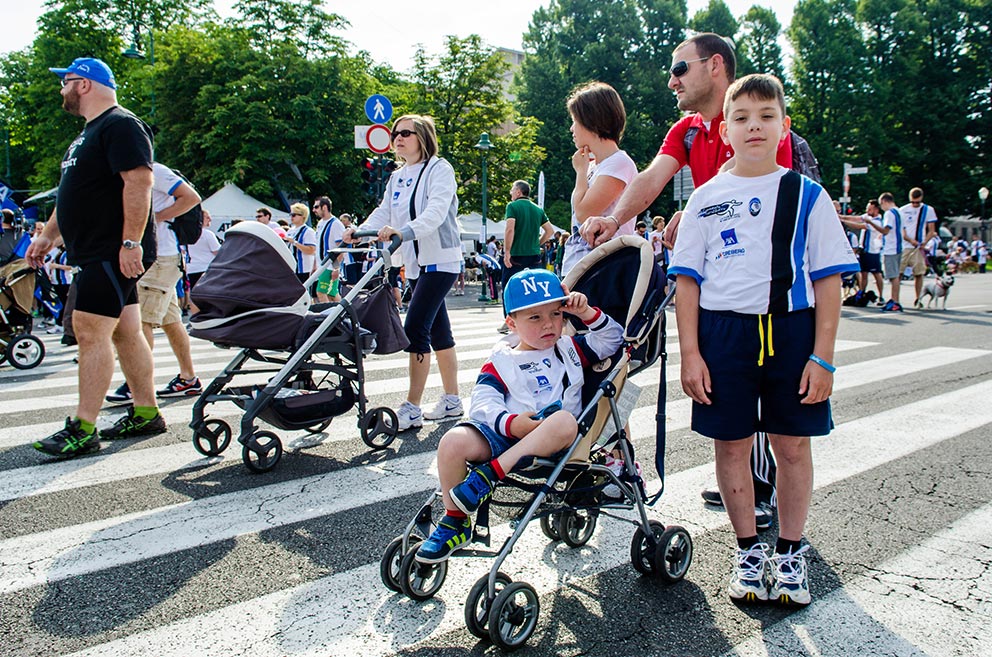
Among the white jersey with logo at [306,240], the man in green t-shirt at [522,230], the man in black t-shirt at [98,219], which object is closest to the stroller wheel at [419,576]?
the man in black t-shirt at [98,219]

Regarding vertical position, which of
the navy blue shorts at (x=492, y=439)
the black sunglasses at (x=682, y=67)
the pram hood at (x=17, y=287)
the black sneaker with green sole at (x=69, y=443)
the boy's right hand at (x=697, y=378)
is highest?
the black sunglasses at (x=682, y=67)

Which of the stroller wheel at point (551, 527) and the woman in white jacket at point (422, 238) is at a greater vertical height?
the woman in white jacket at point (422, 238)

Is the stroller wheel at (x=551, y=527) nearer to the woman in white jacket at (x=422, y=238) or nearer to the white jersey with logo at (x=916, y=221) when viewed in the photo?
the woman in white jacket at (x=422, y=238)

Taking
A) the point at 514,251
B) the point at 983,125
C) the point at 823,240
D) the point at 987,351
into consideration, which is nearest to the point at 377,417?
the point at 823,240

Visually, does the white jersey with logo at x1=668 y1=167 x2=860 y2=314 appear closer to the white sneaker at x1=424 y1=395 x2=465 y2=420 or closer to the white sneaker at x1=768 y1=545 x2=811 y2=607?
the white sneaker at x1=768 y1=545 x2=811 y2=607

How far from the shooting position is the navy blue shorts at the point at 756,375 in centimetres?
272

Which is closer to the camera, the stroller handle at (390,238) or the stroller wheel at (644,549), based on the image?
the stroller wheel at (644,549)

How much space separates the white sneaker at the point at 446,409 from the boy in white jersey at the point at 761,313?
3.09 meters

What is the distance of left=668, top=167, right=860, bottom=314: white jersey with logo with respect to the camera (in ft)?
8.78

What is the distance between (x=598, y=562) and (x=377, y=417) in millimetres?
2045

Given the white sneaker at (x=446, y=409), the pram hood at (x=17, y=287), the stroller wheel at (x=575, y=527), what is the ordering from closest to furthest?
the stroller wheel at (x=575, y=527)
the white sneaker at (x=446, y=409)
the pram hood at (x=17, y=287)

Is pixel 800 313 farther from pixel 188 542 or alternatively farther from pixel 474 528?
pixel 188 542

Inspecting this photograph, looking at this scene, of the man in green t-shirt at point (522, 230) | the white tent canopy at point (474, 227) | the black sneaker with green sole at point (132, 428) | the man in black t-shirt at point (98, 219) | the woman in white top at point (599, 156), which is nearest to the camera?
the woman in white top at point (599, 156)

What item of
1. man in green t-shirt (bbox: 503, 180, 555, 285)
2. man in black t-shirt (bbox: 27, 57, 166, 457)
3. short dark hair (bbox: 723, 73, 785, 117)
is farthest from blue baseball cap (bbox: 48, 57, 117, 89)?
man in green t-shirt (bbox: 503, 180, 555, 285)
